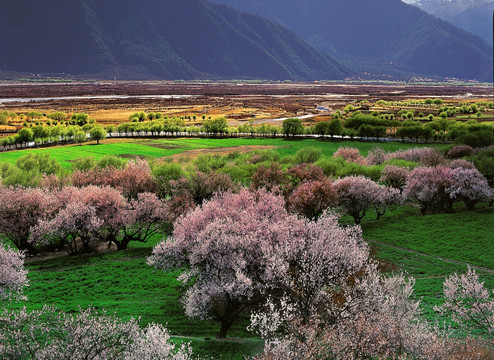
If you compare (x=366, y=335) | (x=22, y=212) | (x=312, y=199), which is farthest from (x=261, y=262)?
(x=22, y=212)

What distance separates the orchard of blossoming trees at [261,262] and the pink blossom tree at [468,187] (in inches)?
9.4

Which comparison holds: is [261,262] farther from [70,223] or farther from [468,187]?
[468,187]

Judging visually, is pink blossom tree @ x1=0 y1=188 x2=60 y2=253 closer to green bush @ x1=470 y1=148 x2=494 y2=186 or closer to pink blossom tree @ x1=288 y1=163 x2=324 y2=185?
Answer: pink blossom tree @ x1=288 y1=163 x2=324 y2=185

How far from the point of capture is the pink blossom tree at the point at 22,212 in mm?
59844

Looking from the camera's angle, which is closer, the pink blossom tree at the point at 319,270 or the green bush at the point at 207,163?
the pink blossom tree at the point at 319,270

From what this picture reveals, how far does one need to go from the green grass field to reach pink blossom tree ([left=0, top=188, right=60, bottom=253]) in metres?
64.0

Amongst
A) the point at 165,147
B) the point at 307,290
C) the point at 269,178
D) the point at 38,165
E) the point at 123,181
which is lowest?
the point at 165,147

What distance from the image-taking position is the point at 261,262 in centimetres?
4062

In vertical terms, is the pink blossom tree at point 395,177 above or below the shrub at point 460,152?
below

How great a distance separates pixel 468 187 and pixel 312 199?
33.5 meters

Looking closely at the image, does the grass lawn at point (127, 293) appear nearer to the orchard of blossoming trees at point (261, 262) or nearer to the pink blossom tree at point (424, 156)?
the orchard of blossoming trees at point (261, 262)

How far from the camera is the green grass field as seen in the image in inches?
5374

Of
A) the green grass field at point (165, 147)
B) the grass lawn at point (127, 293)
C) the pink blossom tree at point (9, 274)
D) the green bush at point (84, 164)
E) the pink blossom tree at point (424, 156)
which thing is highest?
the pink blossom tree at point (424, 156)

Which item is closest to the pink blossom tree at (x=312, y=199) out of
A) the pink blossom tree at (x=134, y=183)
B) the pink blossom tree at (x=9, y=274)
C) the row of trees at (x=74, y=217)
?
the row of trees at (x=74, y=217)
